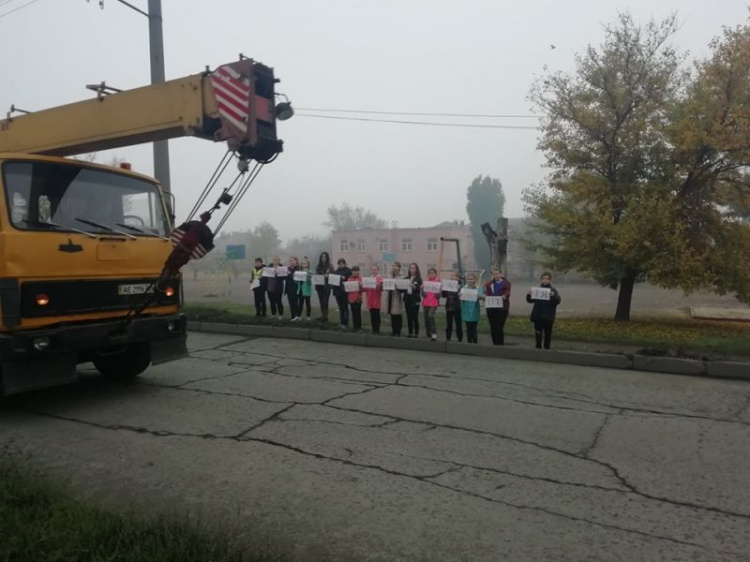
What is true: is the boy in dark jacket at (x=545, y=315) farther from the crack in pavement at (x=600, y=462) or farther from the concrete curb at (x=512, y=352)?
the crack in pavement at (x=600, y=462)

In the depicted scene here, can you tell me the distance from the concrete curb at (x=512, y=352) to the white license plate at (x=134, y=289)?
18.3ft

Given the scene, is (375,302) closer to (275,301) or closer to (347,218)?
(275,301)

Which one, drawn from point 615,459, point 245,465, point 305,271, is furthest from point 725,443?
point 305,271

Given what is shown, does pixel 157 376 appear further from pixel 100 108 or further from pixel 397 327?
pixel 397 327

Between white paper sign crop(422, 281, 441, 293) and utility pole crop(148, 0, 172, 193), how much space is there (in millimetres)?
6104

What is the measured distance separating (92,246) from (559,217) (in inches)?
452

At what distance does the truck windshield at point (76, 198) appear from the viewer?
5539 millimetres

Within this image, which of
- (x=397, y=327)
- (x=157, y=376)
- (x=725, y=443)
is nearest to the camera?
(x=725, y=443)

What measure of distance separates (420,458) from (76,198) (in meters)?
4.61

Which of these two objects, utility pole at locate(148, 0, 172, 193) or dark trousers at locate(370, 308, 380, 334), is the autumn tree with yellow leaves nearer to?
dark trousers at locate(370, 308, 380, 334)

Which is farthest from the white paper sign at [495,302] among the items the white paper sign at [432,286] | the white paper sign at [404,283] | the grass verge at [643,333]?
the white paper sign at [404,283]

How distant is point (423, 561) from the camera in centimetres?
303

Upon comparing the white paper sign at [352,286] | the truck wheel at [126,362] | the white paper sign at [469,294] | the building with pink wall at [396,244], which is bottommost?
the truck wheel at [126,362]

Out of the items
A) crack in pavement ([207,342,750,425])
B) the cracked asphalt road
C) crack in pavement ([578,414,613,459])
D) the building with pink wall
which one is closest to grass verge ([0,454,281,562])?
the cracked asphalt road
